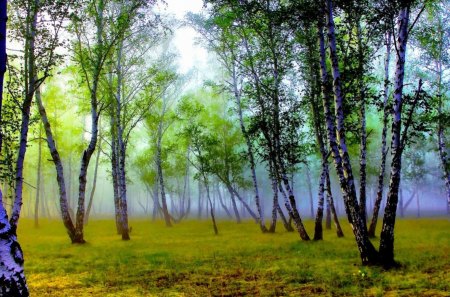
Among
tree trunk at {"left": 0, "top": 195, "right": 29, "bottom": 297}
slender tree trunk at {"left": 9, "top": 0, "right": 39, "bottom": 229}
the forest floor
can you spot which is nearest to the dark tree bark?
tree trunk at {"left": 0, "top": 195, "right": 29, "bottom": 297}

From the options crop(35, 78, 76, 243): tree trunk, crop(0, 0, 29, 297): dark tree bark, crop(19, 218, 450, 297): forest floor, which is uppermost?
crop(35, 78, 76, 243): tree trunk

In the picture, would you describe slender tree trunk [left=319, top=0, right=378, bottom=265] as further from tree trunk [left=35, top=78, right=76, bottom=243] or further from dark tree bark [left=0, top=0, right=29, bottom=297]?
tree trunk [left=35, top=78, right=76, bottom=243]

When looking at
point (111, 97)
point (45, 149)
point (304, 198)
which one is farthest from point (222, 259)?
point (304, 198)

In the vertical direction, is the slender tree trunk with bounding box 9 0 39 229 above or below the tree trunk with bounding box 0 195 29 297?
above

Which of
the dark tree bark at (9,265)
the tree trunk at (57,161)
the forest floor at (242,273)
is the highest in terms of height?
the tree trunk at (57,161)

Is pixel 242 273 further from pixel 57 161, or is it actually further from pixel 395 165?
pixel 57 161

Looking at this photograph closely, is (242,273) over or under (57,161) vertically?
under

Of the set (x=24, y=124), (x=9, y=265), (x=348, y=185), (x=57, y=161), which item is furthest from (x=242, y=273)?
(x=57, y=161)

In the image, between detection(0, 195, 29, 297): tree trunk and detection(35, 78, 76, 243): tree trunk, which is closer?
detection(0, 195, 29, 297): tree trunk

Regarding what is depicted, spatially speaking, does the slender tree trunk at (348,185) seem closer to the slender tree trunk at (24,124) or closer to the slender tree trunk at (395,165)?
the slender tree trunk at (395,165)

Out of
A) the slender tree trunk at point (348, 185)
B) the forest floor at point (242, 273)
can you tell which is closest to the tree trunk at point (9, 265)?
the forest floor at point (242, 273)

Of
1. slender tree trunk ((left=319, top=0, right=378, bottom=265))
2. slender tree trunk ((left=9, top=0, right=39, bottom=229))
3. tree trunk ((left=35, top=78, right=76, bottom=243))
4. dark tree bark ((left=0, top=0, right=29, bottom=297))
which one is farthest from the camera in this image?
tree trunk ((left=35, top=78, right=76, bottom=243))

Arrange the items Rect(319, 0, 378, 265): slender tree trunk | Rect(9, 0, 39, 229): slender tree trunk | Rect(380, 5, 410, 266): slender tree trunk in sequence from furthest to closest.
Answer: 1. Rect(9, 0, 39, 229): slender tree trunk
2. Rect(319, 0, 378, 265): slender tree trunk
3. Rect(380, 5, 410, 266): slender tree trunk

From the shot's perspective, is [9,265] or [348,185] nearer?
[9,265]
